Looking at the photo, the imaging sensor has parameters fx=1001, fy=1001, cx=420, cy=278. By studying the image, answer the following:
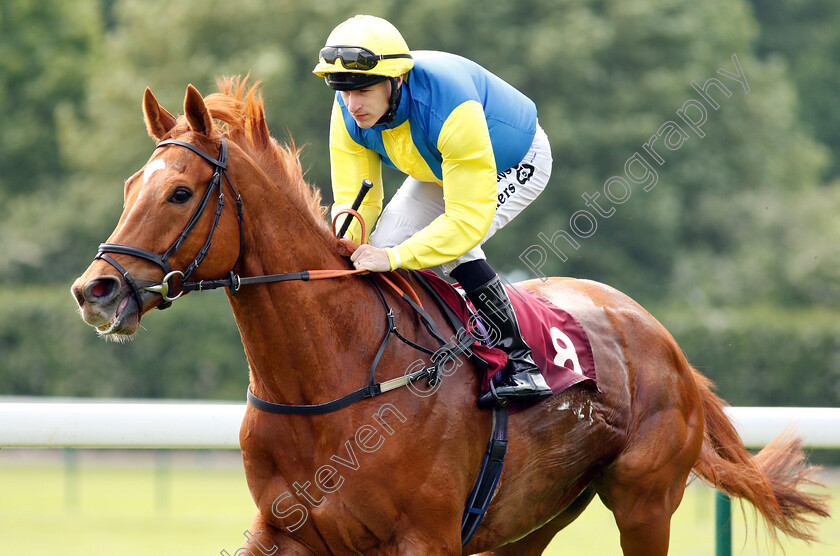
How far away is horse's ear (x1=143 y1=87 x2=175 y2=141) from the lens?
309 cm

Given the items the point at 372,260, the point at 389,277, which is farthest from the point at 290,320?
the point at 389,277

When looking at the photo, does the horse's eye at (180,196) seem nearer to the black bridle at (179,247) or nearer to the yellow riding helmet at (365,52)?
the black bridle at (179,247)

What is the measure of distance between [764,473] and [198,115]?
295cm

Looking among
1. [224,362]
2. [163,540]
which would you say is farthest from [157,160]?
[224,362]

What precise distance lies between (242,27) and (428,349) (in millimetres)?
15318

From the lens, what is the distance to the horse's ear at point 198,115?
2.94 metres

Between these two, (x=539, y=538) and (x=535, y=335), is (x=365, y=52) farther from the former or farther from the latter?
(x=539, y=538)

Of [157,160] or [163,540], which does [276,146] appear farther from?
[163,540]

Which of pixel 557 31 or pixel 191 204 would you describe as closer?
pixel 191 204

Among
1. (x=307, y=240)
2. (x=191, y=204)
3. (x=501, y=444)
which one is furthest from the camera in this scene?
(x=501, y=444)

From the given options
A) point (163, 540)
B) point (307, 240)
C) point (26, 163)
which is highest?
point (26, 163)

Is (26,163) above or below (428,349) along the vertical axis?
above

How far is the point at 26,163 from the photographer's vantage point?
2164 centimetres

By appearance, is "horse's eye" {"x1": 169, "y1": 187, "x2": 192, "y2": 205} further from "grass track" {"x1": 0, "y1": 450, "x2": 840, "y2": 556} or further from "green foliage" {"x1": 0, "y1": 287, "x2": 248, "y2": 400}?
"green foliage" {"x1": 0, "y1": 287, "x2": 248, "y2": 400}
